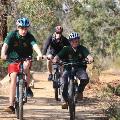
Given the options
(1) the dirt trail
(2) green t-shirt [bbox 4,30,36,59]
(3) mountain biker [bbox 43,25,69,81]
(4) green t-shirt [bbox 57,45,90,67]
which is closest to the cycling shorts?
(2) green t-shirt [bbox 4,30,36,59]

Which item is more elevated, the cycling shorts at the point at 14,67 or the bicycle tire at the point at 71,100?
the cycling shorts at the point at 14,67

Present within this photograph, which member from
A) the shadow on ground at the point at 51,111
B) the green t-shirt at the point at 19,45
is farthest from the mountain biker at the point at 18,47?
the shadow on ground at the point at 51,111

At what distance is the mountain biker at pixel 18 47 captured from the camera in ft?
27.5

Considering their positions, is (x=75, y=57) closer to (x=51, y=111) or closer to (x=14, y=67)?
(x=14, y=67)

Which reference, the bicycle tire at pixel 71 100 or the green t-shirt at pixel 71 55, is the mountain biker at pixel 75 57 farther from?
the bicycle tire at pixel 71 100

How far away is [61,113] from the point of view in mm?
10062

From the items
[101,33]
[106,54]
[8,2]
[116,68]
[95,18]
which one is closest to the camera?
[8,2]

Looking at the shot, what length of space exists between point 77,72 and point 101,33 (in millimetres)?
36187

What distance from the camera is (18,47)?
8.59 m

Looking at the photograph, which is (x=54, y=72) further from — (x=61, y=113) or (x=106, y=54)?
(x=106, y=54)

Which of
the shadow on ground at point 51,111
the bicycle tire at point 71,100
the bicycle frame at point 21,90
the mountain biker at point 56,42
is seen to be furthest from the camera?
the mountain biker at point 56,42

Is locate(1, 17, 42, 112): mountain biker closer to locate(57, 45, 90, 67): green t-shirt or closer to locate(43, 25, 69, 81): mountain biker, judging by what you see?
locate(57, 45, 90, 67): green t-shirt

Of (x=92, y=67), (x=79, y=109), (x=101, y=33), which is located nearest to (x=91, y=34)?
(x=101, y=33)

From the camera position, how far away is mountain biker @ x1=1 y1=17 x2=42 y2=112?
330 inches
